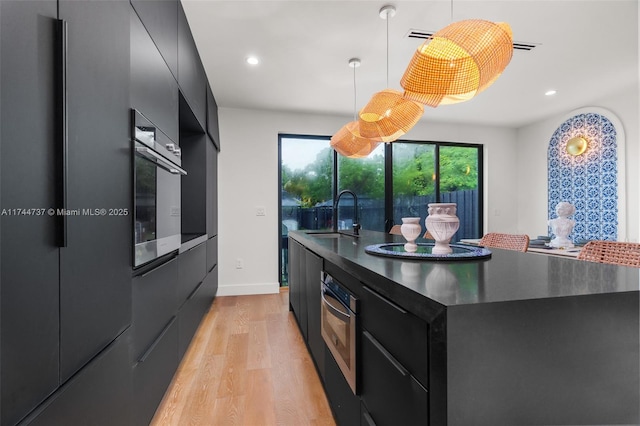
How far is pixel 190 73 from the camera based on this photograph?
89.0 inches

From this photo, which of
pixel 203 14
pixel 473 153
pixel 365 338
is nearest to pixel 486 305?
pixel 365 338

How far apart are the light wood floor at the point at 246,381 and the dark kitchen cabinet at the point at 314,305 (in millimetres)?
183

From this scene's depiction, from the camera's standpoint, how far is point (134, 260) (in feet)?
3.68

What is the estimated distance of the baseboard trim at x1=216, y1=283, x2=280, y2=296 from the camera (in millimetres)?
3928

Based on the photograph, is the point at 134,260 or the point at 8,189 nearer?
the point at 8,189

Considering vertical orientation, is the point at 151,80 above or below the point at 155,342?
above

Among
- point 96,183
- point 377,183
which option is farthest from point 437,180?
point 96,183

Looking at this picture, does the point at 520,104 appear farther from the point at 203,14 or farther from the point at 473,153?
the point at 203,14

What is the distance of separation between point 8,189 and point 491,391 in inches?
39.3

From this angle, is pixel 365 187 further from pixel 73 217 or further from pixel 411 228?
pixel 73 217

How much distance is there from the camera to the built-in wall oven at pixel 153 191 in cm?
117

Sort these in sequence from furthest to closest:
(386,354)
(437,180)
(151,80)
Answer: (437,180) → (151,80) → (386,354)

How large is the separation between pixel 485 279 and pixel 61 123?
109 centimetres

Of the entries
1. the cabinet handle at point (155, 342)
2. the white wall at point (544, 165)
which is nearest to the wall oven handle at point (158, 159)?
the cabinet handle at point (155, 342)
